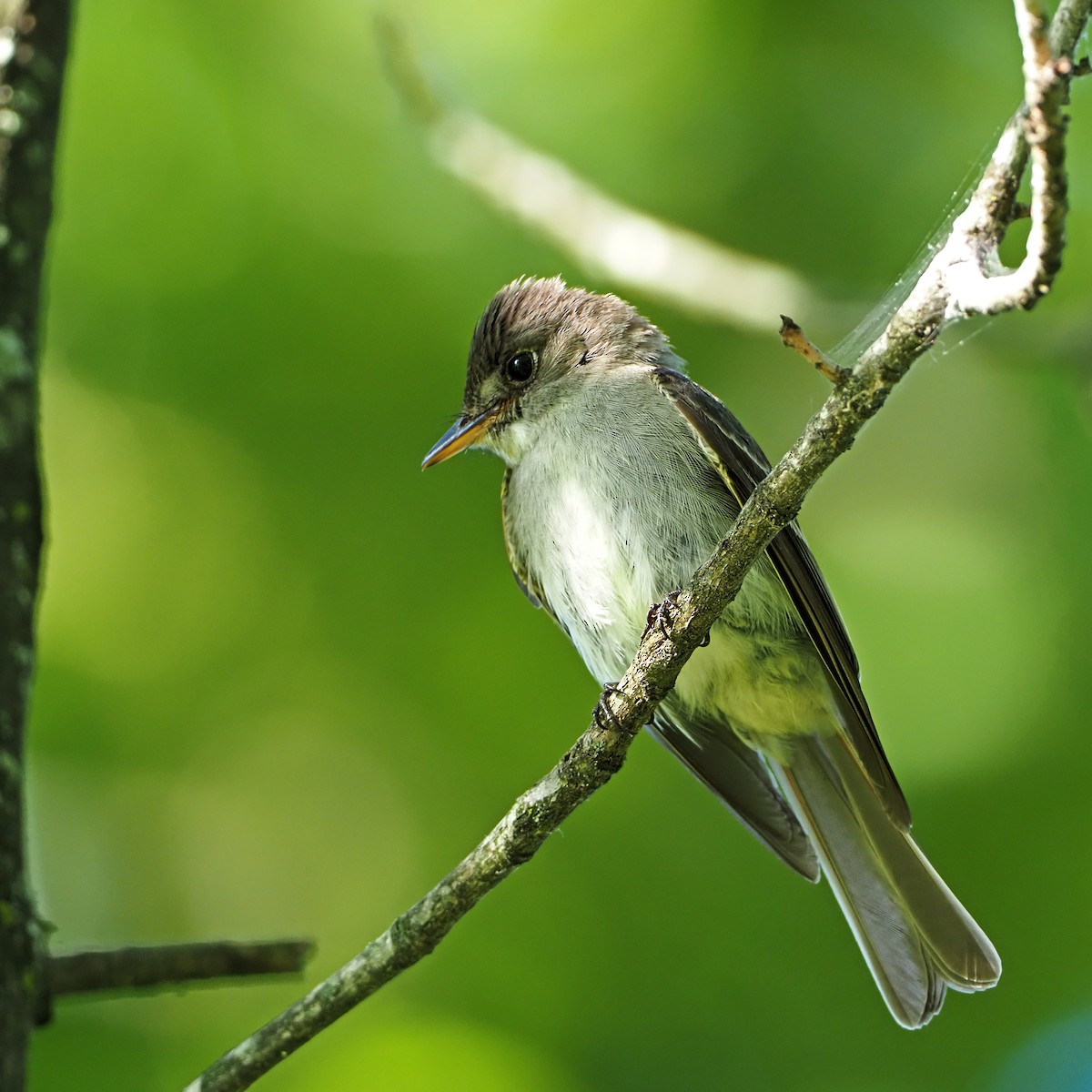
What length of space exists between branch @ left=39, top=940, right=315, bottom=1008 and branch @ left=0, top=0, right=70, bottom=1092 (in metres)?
0.09

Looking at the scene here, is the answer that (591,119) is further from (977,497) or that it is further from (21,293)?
(21,293)

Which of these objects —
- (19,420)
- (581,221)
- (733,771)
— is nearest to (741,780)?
(733,771)

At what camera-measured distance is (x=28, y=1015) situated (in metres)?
2.60

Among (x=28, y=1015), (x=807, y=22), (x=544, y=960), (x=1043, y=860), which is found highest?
(x=807, y=22)

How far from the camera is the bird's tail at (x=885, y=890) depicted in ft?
11.8

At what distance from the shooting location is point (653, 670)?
2518 millimetres

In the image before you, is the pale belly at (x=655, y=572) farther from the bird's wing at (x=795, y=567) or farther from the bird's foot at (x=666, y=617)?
the bird's foot at (x=666, y=617)

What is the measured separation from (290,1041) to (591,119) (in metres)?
4.07

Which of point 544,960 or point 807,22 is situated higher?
point 807,22

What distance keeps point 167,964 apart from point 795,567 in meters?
1.82

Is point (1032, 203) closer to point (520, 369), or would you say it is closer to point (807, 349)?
point (807, 349)

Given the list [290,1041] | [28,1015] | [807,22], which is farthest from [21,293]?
[807,22]

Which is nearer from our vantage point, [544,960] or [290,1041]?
[290,1041]

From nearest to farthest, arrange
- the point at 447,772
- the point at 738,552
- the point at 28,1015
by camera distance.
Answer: the point at 738,552 < the point at 28,1015 < the point at 447,772
